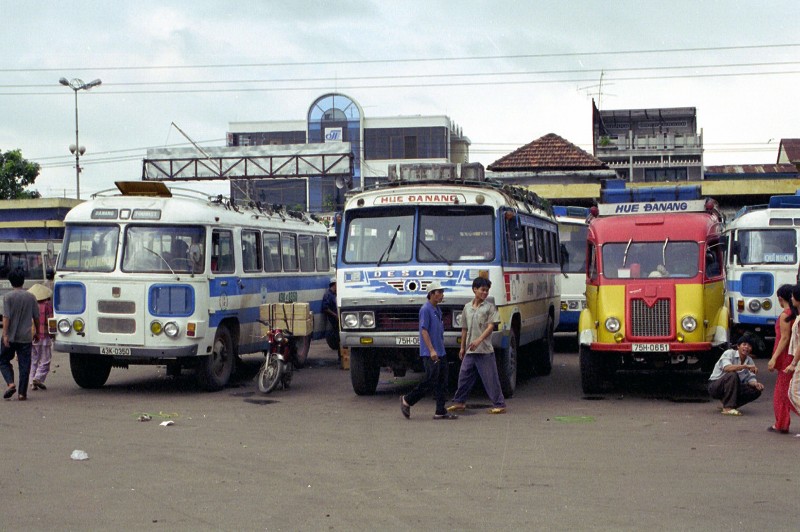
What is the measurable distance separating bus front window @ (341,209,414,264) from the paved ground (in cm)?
208

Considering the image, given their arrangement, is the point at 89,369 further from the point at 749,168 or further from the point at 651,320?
the point at 749,168

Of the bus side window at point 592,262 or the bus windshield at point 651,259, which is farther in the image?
the bus side window at point 592,262

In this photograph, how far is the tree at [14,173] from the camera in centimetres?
5838

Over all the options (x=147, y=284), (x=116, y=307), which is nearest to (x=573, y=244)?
(x=147, y=284)

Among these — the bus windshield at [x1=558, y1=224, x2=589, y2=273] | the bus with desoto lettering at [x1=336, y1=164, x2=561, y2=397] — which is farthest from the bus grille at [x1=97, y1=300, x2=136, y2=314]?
the bus windshield at [x1=558, y1=224, x2=589, y2=273]

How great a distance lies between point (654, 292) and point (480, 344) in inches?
123

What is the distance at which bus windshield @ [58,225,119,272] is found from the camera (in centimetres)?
1550

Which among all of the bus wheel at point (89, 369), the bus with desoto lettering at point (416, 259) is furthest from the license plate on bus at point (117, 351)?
the bus with desoto lettering at point (416, 259)

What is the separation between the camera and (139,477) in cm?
918

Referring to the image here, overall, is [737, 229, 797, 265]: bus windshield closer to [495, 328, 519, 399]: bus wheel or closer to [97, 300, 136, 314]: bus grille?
[495, 328, 519, 399]: bus wheel

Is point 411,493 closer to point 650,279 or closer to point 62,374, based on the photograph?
point 650,279

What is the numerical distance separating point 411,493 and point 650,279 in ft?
25.4

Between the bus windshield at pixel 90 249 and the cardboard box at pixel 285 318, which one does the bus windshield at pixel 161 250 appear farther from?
the cardboard box at pixel 285 318

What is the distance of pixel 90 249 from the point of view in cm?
1562
